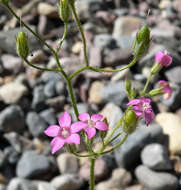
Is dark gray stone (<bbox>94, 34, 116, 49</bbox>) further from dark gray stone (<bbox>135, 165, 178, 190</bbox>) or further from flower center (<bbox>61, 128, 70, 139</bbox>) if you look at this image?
flower center (<bbox>61, 128, 70, 139</bbox>)

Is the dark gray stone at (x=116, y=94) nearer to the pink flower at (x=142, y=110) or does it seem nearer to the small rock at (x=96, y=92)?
the small rock at (x=96, y=92)

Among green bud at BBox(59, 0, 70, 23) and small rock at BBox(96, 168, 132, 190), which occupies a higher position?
green bud at BBox(59, 0, 70, 23)

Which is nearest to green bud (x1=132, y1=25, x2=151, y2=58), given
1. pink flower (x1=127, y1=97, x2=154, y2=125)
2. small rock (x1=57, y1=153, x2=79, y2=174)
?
pink flower (x1=127, y1=97, x2=154, y2=125)

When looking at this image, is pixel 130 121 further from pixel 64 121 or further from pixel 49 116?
pixel 49 116

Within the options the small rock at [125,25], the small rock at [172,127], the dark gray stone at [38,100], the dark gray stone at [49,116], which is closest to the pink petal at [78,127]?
the small rock at [172,127]

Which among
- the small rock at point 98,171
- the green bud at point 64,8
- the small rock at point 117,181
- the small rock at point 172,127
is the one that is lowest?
the small rock at point 117,181


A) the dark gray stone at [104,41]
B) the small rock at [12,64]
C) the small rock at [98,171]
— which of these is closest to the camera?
the small rock at [98,171]

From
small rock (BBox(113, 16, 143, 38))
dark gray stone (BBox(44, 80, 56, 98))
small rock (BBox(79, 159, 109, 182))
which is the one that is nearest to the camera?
small rock (BBox(79, 159, 109, 182))
